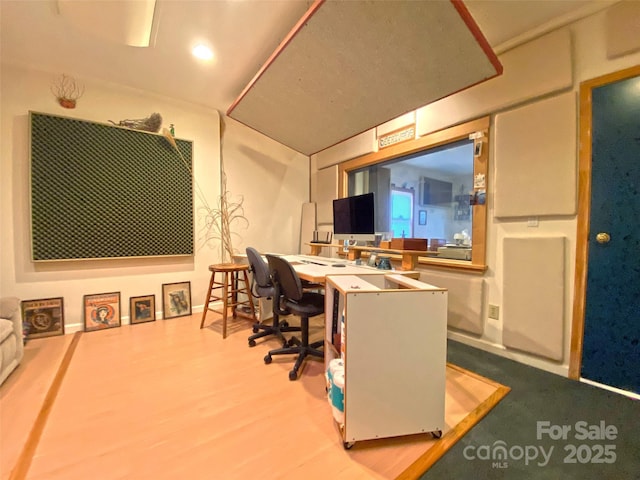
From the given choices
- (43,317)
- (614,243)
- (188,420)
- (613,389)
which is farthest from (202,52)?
(613,389)

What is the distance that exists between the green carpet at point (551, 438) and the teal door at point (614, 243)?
0.22 meters

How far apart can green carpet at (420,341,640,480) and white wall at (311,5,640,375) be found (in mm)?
323

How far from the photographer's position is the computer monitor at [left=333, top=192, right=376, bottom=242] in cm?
234

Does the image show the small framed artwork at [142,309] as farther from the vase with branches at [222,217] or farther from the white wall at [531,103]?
the white wall at [531,103]

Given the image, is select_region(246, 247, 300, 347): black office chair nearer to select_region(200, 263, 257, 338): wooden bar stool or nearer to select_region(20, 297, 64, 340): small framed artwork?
select_region(200, 263, 257, 338): wooden bar stool

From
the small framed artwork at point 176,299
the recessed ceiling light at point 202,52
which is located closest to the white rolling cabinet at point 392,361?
the recessed ceiling light at point 202,52

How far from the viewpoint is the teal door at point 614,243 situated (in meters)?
1.59

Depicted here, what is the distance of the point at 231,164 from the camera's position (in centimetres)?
347

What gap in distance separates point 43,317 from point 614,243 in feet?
14.8

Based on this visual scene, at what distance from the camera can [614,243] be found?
1650 mm

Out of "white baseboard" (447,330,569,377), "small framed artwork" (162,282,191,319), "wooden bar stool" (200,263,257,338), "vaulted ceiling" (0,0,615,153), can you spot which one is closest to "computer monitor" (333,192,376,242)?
"wooden bar stool" (200,263,257,338)

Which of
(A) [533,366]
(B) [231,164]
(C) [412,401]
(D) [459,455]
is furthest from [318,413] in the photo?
(B) [231,164]

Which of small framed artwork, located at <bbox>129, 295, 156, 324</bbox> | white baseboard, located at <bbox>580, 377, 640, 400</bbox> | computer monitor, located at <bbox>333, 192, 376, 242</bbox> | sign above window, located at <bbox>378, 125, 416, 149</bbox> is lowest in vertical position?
white baseboard, located at <bbox>580, 377, 640, 400</bbox>

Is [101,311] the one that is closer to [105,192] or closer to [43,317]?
[43,317]
